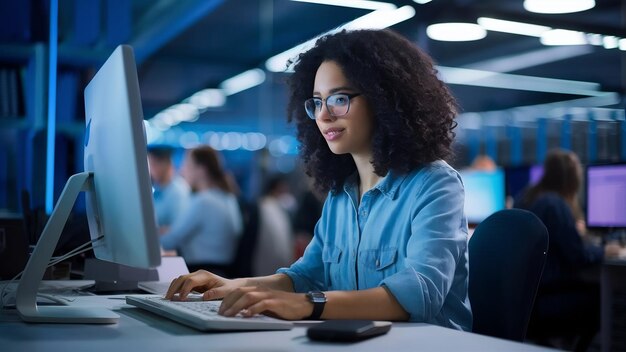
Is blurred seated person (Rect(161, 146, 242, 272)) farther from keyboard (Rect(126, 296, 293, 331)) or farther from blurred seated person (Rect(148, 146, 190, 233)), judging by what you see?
keyboard (Rect(126, 296, 293, 331))

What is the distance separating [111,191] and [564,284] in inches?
109

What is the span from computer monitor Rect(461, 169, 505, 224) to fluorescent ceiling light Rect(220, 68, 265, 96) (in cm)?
529

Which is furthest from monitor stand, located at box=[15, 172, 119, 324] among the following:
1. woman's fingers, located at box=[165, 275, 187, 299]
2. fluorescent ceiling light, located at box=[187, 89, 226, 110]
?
fluorescent ceiling light, located at box=[187, 89, 226, 110]

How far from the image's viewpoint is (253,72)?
397 inches

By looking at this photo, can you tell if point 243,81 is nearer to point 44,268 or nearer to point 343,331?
point 44,268

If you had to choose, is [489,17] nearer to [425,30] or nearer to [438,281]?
[425,30]

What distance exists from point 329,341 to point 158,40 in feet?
26.1

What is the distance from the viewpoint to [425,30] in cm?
559

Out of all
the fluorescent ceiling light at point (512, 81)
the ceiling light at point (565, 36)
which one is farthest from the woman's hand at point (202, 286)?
the fluorescent ceiling light at point (512, 81)

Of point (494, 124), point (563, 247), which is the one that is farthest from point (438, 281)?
point (494, 124)

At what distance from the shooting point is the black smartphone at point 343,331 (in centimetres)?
101

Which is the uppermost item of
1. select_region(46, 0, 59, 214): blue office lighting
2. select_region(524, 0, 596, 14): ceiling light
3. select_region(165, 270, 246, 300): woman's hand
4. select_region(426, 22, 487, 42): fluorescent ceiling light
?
select_region(524, 0, 596, 14): ceiling light

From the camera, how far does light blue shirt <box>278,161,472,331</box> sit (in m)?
1.33

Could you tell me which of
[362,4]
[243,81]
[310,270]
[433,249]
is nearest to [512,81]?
[243,81]
